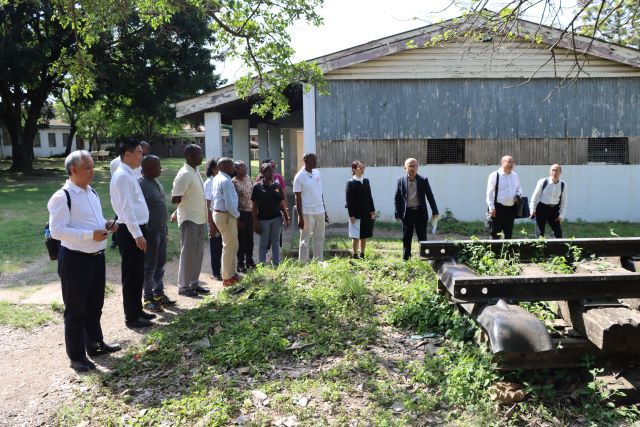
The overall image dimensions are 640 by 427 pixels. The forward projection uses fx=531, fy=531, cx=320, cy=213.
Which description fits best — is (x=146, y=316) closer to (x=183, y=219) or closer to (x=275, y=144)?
(x=183, y=219)

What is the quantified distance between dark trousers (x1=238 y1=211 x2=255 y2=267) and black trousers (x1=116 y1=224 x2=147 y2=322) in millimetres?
2369

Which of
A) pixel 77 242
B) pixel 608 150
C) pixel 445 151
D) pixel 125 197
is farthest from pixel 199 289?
pixel 608 150

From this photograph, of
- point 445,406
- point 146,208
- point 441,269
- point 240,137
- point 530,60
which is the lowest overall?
point 445,406

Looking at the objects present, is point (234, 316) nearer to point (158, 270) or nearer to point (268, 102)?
point (158, 270)

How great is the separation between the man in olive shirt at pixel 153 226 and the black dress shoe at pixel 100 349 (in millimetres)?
1197

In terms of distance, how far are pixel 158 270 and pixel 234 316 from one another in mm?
1662

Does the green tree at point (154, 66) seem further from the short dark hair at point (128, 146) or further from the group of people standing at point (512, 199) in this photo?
the short dark hair at point (128, 146)

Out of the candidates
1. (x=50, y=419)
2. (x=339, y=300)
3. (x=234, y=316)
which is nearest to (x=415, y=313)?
(x=339, y=300)

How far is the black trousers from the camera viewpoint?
5613 mm

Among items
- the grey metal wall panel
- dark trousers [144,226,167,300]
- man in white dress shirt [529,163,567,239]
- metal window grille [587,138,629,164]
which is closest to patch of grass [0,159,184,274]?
dark trousers [144,226,167,300]

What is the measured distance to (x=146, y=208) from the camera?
227 inches

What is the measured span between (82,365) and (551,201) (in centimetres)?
742

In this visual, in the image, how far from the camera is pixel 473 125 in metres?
13.7

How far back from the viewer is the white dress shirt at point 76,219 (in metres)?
4.53
